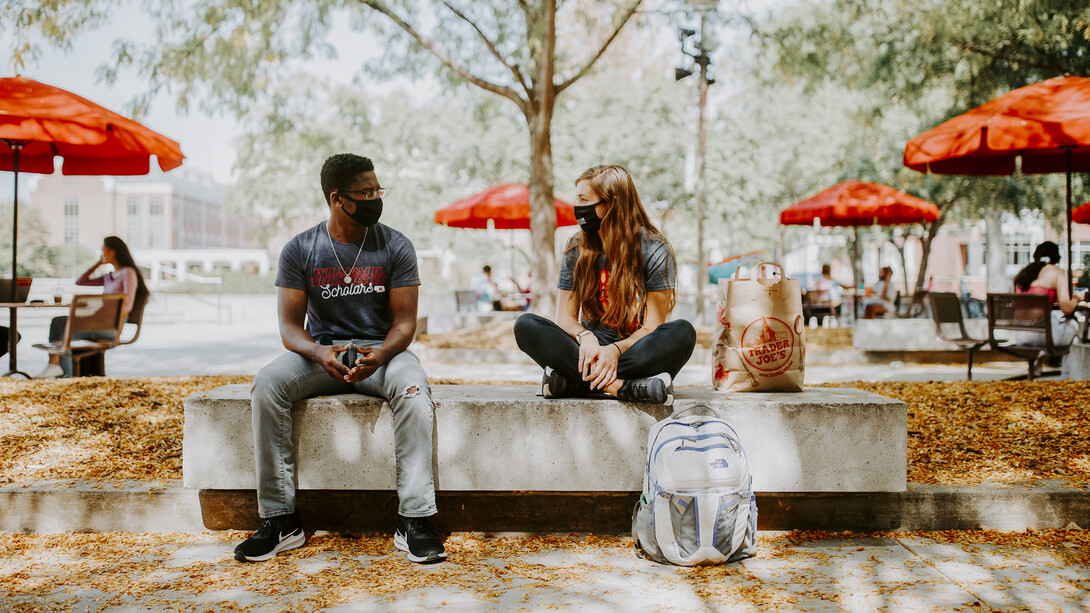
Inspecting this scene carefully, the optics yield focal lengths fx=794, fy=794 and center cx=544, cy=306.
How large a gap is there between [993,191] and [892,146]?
16.7 feet

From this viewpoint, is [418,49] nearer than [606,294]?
No

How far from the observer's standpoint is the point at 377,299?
3.98 m

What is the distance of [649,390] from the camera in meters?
3.61

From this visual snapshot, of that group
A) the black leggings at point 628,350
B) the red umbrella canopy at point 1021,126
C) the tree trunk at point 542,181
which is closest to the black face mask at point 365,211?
the black leggings at point 628,350

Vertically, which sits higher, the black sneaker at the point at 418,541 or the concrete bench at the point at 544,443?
the concrete bench at the point at 544,443

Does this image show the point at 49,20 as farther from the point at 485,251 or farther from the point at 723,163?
the point at 485,251

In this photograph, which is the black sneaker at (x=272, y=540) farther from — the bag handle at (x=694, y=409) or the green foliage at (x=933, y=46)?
the green foliage at (x=933, y=46)

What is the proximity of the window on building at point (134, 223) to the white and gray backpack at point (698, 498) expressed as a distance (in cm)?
7852

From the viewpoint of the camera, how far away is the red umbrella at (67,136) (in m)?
6.13

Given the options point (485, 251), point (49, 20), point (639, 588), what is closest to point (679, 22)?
point (49, 20)

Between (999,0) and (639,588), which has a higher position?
(999,0)

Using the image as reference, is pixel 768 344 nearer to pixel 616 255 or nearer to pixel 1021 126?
pixel 616 255

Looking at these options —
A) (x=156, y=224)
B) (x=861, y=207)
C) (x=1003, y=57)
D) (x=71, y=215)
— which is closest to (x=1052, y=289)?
(x=861, y=207)

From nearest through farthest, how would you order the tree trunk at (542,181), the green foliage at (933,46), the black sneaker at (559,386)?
the black sneaker at (559,386) → the tree trunk at (542,181) → the green foliage at (933,46)
